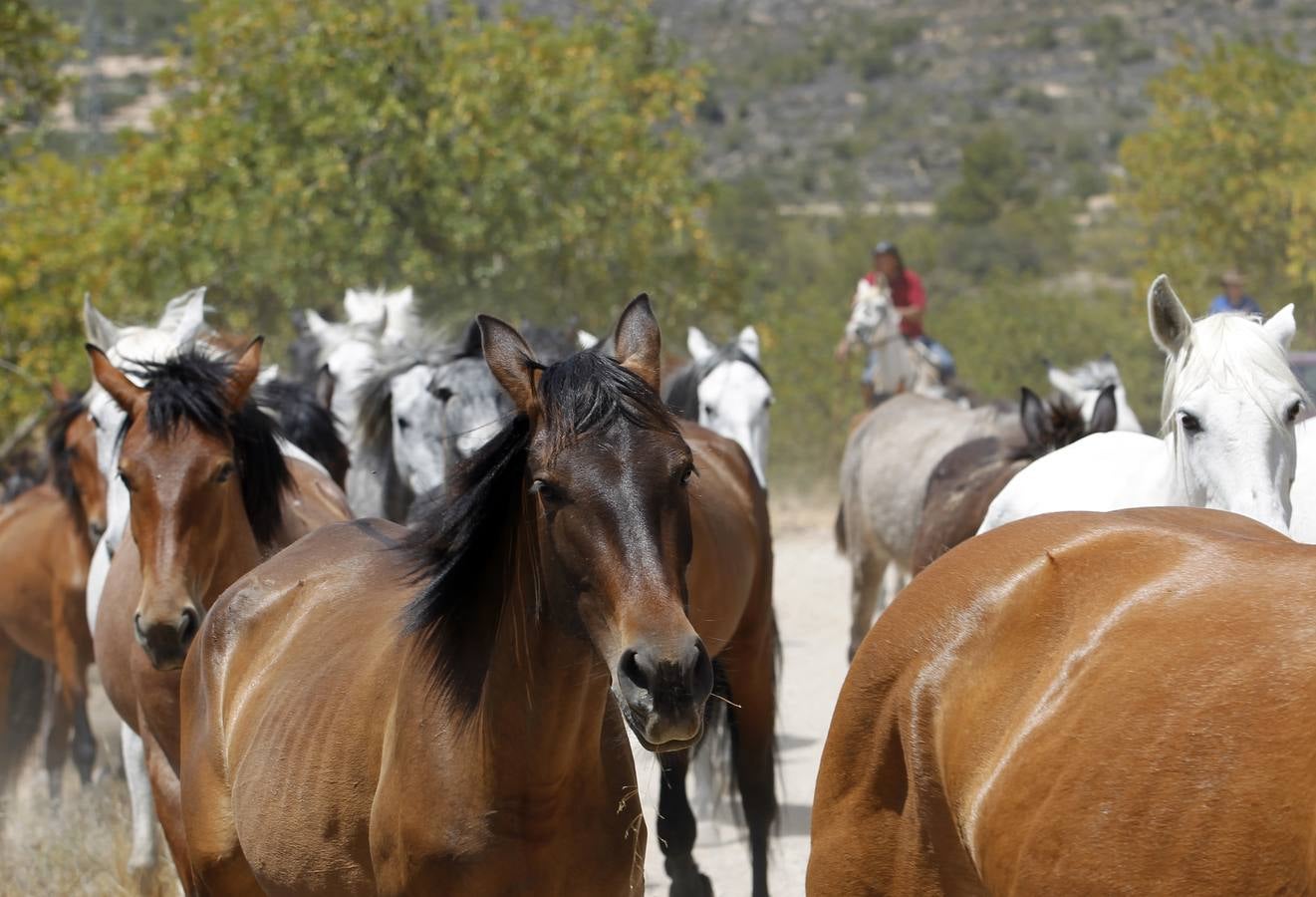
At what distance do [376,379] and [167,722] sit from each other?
3.19 meters

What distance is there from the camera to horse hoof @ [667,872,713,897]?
17.9 ft

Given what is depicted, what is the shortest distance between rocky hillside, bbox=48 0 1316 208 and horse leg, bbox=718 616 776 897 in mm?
54484

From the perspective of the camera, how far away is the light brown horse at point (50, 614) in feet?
26.7

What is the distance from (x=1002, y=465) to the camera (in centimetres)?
732

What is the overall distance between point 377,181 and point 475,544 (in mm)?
13809

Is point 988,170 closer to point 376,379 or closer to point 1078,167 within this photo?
point 1078,167

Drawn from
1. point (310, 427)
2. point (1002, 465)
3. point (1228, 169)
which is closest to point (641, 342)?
point (310, 427)

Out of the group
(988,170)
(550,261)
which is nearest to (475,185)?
(550,261)

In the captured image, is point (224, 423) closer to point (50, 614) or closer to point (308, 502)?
point (308, 502)

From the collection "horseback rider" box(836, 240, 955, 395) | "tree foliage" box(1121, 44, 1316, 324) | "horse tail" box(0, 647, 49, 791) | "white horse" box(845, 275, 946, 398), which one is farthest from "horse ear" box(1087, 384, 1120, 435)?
"tree foliage" box(1121, 44, 1316, 324)

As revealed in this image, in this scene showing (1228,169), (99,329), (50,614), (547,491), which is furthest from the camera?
(1228,169)

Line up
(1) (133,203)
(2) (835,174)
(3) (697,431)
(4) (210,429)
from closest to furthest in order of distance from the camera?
(4) (210,429)
(3) (697,431)
(1) (133,203)
(2) (835,174)

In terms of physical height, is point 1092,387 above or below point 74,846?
above

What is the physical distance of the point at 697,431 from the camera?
6.81 m
